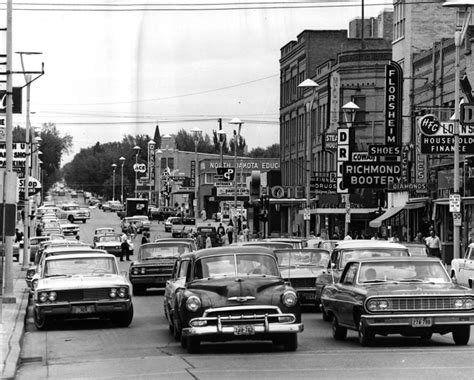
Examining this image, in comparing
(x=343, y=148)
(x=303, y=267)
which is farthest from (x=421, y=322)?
(x=343, y=148)

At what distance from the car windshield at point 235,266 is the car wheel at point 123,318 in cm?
490

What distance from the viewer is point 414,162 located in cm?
6044

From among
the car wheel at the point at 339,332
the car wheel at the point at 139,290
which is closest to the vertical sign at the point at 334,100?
the car wheel at the point at 139,290

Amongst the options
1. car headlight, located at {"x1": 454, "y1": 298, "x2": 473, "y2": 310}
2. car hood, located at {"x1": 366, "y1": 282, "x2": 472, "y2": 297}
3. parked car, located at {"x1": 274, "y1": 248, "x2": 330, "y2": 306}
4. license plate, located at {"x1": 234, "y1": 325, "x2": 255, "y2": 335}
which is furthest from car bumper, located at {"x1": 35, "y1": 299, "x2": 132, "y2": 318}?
car headlight, located at {"x1": 454, "y1": 298, "x2": 473, "y2": 310}

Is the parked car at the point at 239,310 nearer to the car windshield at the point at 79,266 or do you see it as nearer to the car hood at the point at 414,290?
the car hood at the point at 414,290

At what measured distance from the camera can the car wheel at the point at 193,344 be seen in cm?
1777

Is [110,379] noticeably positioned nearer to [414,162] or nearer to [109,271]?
[109,271]

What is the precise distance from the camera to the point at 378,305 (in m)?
18.0

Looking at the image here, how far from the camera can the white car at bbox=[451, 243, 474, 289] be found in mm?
31891

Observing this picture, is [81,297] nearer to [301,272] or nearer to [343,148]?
[301,272]

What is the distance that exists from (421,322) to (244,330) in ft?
9.23

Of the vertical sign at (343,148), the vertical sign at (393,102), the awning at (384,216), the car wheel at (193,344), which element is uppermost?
the vertical sign at (393,102)

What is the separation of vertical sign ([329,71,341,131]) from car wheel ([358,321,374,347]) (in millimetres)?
55646

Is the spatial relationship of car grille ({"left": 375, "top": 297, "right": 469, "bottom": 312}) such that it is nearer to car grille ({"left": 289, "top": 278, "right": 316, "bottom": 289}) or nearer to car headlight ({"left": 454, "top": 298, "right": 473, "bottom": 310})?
car headlight ({"left": 454, "top": 298, "right": 473, "bottom": 310})
